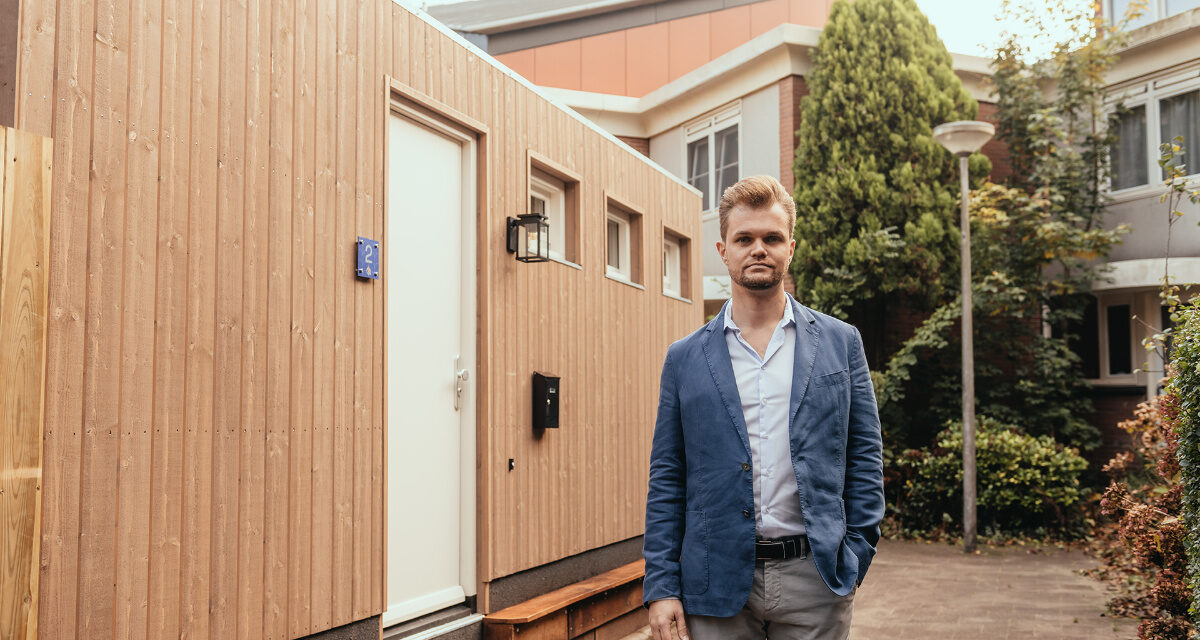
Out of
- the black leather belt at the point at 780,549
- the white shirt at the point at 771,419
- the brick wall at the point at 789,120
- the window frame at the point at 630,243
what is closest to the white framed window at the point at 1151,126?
the brick wall at the point at 789,120

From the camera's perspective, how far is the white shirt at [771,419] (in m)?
2.58

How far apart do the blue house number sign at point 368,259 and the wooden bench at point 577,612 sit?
2155 millimetres

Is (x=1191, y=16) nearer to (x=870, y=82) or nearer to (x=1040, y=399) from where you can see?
(x=870, y=82)

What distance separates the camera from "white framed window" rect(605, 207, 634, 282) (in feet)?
28.0

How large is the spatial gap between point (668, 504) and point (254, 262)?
7.43 ft

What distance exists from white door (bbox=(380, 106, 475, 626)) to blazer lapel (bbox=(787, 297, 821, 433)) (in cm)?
272

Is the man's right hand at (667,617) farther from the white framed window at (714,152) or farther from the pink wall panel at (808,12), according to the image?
the pink wall panel at (808,12)

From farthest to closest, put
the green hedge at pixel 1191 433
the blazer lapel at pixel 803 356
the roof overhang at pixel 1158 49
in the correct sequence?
the roof overhang at pixel 1158 49 → the green hedge at pixel 1191 433 → the blazer lapel at pixel 803 356

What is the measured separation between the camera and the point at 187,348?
376cm

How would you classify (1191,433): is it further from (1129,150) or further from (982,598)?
(1129,150)

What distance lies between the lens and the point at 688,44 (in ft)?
64.5

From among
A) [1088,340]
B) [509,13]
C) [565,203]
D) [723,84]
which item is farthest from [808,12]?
[565,203]

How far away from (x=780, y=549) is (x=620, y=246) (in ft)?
20.3

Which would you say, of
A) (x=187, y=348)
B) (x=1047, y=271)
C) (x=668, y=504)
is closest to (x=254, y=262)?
(x=187, y=348)
